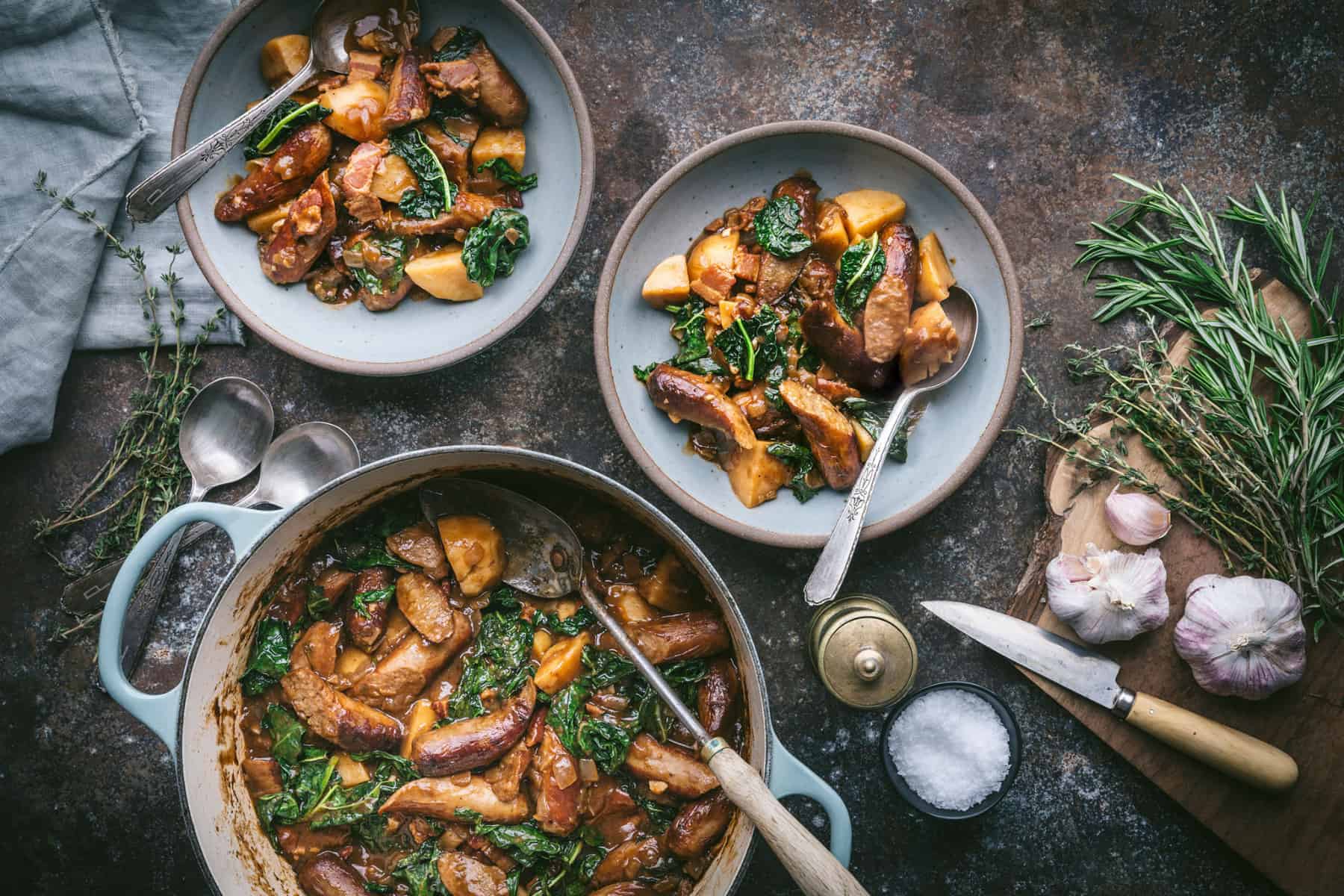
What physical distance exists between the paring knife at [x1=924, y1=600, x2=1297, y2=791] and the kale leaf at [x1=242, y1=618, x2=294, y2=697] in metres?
1.97

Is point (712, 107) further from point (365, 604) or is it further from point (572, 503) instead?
point (365, 604)

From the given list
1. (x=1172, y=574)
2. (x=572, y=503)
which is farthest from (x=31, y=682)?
(x=1172, y=574)

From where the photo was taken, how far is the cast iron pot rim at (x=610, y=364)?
8.07 feet

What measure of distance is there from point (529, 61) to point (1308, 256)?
2565 millimetres

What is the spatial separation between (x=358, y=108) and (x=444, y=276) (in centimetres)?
54

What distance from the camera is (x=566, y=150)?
8.49ft

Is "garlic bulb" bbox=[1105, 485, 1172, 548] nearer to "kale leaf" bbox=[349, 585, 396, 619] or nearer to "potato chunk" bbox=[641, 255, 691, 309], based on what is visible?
"potato chunk" bbox=[641, 255, 691, 309]

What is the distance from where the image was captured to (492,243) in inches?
98.9

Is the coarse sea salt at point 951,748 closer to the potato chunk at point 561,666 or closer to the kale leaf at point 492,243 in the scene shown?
the potato chunk at point 561,666

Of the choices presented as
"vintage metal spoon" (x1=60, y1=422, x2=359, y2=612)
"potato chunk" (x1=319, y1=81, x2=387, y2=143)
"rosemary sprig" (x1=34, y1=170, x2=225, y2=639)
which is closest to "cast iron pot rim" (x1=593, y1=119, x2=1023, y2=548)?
"potato chunk" (x1=319, y1=81, x2=387, y2=143)

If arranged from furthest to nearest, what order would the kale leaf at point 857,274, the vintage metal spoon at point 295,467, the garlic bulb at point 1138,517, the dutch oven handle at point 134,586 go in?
the vintage metal spoon at point 295,467 → the garlic bulb at point 1138,517 → the kale leaf at point 857,274 → the dutch oven handle at point 134,586

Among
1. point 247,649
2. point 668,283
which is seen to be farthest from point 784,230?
point 247,649

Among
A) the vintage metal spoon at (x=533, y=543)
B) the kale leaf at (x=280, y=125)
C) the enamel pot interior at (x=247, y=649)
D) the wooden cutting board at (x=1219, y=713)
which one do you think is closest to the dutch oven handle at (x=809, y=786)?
the enamel pot interior at (x=247, y=649)

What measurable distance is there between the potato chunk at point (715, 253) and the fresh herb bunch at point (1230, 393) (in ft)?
3.31
